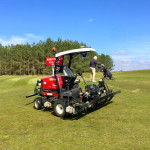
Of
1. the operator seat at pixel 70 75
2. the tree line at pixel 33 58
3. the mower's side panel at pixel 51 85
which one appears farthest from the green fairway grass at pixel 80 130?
Answer: the tree line at pixel 33 58

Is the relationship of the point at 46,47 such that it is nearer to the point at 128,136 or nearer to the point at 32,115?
the point at 32,115

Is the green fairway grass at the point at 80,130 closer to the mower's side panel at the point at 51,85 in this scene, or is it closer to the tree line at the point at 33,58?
the mower's side panel at the point at 51,85

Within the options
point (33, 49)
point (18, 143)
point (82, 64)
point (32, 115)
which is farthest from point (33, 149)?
point (33, 49)

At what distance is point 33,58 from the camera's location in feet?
179

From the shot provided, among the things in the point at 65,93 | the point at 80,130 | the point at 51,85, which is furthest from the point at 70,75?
the point at 80,130

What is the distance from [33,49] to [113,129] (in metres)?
52.8

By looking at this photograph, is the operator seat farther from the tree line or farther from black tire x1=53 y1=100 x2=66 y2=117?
the tree line

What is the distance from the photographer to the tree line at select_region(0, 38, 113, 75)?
167ft

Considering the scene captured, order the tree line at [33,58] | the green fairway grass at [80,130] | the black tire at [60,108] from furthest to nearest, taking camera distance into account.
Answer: the tree line at [33,58], the black tire at [60,108], the green fairway grass at [80,130]

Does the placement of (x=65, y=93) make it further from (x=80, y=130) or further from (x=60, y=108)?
(x=80, y=130)

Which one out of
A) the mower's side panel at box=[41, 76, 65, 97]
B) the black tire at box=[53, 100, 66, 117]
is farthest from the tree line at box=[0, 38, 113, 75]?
the black tire at box=[53, 100, 66, 117]

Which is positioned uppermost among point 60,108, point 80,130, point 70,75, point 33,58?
point 33,58

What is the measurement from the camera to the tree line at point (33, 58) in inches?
2002

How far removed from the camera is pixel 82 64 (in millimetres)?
51312
